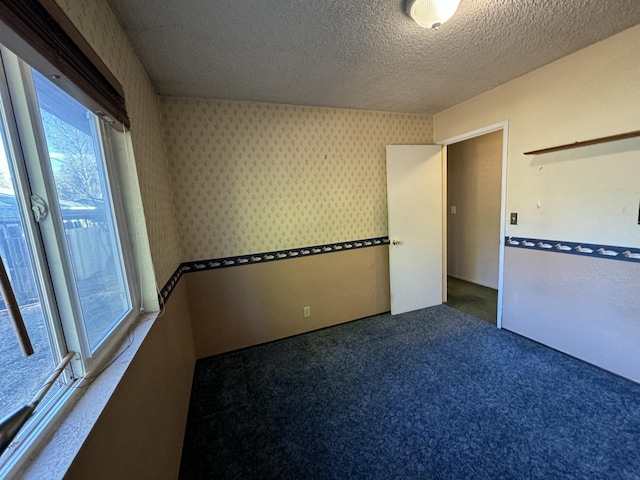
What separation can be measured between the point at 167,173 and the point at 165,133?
338 mm

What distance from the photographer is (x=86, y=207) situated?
103 cm

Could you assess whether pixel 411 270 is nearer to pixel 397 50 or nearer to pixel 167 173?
pixel 397 50

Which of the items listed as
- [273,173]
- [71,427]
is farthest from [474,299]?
[71,427]

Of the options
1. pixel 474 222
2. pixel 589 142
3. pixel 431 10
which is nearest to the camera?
pixel 431 10

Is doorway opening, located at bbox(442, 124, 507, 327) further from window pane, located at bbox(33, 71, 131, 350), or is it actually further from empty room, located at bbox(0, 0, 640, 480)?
window pane, located at bbox(33, 71, 131, 350)

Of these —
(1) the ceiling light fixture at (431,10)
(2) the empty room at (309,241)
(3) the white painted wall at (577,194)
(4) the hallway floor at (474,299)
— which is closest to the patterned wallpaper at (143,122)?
(2) the empty room at (309,241)

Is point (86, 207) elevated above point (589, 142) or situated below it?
below

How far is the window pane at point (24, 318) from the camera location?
60cm

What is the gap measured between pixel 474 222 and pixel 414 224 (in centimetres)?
153

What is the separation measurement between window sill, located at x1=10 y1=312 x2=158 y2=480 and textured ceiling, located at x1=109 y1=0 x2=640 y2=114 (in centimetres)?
162

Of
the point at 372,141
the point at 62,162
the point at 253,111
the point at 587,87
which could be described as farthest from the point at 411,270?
the point at 62,162

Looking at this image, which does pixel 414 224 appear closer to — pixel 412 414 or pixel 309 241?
pixel 309 241

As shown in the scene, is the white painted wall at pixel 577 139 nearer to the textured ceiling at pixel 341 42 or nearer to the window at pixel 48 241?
the textured ceiling at pixel 341 42

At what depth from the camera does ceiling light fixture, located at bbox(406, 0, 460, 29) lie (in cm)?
125
